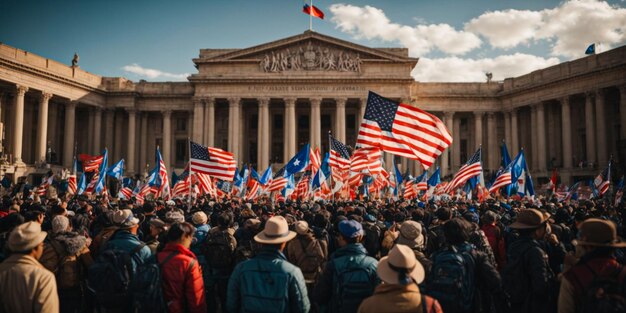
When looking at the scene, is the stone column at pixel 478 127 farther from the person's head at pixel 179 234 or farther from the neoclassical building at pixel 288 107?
the person's head at pixel 179 234

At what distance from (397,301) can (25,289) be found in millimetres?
3606

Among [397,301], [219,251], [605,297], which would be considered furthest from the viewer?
[219,251]

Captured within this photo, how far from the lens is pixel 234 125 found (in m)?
47.1

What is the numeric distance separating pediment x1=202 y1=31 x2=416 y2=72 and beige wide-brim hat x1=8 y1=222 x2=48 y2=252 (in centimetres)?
4369

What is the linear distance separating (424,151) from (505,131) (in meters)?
44.4

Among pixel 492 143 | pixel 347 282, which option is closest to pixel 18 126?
pixel 347 282

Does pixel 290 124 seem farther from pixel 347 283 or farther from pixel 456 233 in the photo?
pixel 347 283

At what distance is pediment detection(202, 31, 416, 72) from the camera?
46.8m

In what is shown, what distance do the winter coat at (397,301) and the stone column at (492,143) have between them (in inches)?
1996

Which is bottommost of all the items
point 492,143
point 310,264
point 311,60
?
point 310,264

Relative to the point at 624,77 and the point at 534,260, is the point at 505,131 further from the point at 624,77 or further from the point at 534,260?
the point at 534,260

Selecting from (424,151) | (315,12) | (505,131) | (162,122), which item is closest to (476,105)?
(505,131)

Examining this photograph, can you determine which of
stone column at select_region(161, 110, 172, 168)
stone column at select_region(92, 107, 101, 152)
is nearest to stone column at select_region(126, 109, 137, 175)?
stone column at select_region(92, 107, 101, 152)

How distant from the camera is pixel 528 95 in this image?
48281 millimetres
